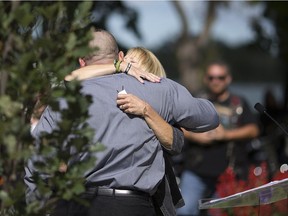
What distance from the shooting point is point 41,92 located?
3631mm

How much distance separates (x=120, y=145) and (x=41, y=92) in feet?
3.00

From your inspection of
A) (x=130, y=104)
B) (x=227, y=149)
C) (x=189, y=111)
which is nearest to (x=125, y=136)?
(x=130, y=104)

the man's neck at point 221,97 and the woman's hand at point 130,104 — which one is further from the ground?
the woman's hand at point 130,104

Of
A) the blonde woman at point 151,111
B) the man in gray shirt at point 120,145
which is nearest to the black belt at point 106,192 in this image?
the man in gray shirt at point 120,145

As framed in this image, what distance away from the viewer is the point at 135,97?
451 cm

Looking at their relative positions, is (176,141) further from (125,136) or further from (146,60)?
(146,60)

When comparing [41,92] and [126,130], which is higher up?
[41,92]

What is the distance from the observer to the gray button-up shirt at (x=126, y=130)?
14.6ft

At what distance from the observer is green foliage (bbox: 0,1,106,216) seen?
11.5 ft

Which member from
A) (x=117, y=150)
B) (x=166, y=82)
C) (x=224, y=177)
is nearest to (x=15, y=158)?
(x=117, y=150)

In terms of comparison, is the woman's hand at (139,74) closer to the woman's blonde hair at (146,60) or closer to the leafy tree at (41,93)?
the woman's blonde hair at (146,60)

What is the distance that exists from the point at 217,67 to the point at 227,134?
0.74 m

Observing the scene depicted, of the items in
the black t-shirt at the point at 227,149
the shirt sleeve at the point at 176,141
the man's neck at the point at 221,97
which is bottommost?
the black t-shirt at the point at 227,149

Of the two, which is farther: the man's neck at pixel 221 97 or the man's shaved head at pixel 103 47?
the man's neck at pixel 221 97
